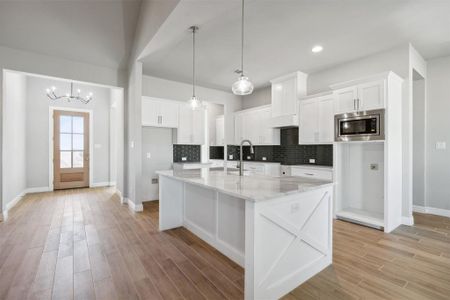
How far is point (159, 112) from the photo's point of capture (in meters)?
4.80

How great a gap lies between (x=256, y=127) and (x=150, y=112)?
2559mm

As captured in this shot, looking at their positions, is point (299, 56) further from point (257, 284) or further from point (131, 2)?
point (257, 284)

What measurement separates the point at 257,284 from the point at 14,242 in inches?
123

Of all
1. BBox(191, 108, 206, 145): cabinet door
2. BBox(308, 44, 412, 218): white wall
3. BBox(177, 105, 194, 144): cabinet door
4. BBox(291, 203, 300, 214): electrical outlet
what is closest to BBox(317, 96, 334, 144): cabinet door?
BBox(308, 44, 412, 218): white wall

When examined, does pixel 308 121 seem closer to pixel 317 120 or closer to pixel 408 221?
pixel 317 120

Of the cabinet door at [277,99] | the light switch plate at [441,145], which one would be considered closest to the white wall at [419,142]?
the light switch plate at [441,145]

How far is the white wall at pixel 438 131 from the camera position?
375 centimetres

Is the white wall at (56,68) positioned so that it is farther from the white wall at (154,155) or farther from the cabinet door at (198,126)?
the cabinet door at (198,126)

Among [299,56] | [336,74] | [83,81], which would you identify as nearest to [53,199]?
[83,81]

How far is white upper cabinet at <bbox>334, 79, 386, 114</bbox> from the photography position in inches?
123

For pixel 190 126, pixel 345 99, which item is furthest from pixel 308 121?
pixel 190 126

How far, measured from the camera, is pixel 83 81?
13.5 ft

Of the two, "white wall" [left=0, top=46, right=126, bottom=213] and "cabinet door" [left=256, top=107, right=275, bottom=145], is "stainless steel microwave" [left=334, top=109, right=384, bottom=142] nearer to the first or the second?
"cabinet door" [left=256, top=107, right=275, bottom=145]

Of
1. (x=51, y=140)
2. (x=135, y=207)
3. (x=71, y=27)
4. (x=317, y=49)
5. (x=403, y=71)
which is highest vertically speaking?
(x=71, y=27)
